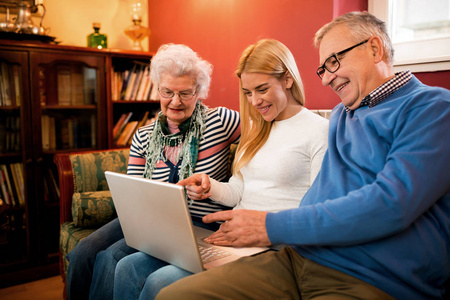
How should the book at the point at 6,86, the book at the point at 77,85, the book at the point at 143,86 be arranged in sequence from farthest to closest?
the book at the point at 143,86, the book at the point at 77,85, the book at the point at 6,86

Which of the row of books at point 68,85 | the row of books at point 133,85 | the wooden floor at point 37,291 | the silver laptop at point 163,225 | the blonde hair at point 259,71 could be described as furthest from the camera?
the row of books at point 133,85

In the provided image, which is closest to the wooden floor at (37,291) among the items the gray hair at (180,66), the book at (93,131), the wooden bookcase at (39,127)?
the wooden bookcase at (39,127)

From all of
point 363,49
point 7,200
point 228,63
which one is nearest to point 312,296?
point 363,49

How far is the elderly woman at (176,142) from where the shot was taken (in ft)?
5.10

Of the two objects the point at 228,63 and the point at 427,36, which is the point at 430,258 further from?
the point at 228,63

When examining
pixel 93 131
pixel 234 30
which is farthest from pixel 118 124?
pixel 234 30

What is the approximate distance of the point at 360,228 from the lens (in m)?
0.91

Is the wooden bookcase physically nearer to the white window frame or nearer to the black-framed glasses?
the white window frame

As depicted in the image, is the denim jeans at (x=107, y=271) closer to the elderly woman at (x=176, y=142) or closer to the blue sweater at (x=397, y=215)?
the elderly woman at (x=176, y=142)

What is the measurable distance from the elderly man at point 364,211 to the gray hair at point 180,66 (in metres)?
0.64

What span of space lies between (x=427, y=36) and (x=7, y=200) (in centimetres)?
262

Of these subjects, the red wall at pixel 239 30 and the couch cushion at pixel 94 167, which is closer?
the red wall at pixel 239 30

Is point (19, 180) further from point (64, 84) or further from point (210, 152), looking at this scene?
point (210, 152)

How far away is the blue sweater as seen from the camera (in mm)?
890
